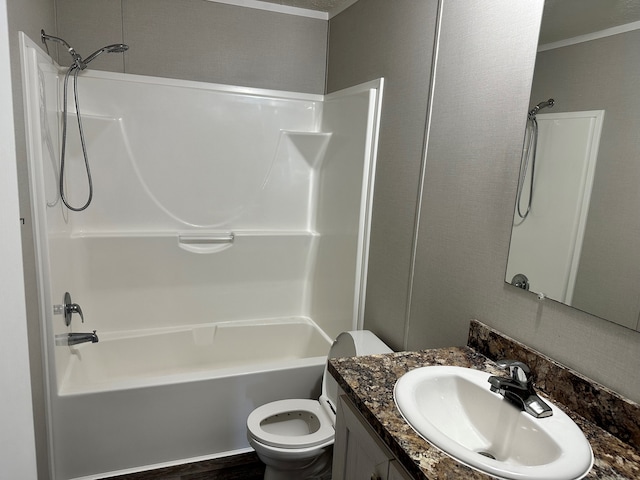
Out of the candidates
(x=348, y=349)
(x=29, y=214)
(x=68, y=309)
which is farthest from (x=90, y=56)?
(x=348, y=349)

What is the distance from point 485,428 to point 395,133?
1322 mm

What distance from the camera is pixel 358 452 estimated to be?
117 centimetres

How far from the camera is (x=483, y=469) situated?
2.76 ft

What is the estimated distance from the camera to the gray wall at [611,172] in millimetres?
997

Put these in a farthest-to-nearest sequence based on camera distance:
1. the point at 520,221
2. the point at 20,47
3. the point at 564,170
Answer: the point at 20,47, the point at 520,221, the point at 564,170

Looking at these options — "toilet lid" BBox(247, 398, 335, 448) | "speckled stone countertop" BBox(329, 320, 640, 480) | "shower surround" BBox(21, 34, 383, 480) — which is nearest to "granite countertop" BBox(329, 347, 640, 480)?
"speckled stone countertop" BBox(329, 320, 640, 480)

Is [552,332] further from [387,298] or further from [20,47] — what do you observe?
[20,47]

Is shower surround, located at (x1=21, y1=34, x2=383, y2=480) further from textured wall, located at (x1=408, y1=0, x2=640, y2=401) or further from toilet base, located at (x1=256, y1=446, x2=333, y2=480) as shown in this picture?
textured wall, located at (x1=408, y1=0, x2=640, y2=401)

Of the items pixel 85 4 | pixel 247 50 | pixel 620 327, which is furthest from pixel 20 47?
pixel 620 327

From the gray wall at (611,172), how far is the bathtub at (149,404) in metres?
1.51

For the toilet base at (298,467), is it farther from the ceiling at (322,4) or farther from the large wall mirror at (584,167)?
the ceiling at (322,4)

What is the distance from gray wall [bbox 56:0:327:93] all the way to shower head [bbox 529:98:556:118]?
178 cm

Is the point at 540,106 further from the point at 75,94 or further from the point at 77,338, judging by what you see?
the point at 77,338

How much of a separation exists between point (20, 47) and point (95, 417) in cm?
158
